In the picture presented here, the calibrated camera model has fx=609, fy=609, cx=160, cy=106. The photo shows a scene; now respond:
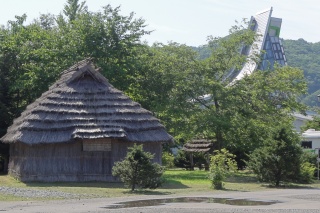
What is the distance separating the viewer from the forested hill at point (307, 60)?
140 m

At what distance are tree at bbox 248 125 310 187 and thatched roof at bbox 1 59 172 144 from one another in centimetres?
521

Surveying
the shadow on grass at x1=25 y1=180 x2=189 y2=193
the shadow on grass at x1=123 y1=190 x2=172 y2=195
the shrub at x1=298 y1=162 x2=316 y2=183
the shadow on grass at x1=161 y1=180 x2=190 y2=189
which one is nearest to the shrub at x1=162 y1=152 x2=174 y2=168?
the shadow on grass at x1=161 y1=180 x2=190 y2=189

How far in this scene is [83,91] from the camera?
33.4m

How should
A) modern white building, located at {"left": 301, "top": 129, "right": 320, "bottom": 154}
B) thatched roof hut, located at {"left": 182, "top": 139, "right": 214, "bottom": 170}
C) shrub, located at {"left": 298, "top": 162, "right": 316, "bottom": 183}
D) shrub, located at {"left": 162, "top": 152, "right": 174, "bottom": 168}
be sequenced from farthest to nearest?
shrub, located at {"left": 162, "top": 152, "right": 174, "bottom": 168}
thatched roof hut, located at {"left": 182, "top": 139, "right": 214, "bottom": 170}
modern white building, located at {"left": 301, "top": 129, "right": 320, "bottom": 154}
shrub, located at {"left": 298, "top": 162, "right": 316, "bottom": 183}

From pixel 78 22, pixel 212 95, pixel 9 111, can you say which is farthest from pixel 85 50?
pixel 212 95

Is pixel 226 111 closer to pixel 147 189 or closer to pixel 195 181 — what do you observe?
pixel 195 181

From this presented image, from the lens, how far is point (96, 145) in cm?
3206

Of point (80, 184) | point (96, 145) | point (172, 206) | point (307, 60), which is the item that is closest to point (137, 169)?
point (80, 184)

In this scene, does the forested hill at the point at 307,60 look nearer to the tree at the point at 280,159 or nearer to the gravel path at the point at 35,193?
the tree at the point at 280,159

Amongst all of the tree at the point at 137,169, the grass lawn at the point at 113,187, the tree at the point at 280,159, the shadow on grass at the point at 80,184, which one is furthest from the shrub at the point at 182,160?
the tree at the point at 137,169

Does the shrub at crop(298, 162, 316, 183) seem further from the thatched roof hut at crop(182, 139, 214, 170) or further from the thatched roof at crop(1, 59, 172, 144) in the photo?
the thatched roof hut at crop(182, 139, 214, 170)

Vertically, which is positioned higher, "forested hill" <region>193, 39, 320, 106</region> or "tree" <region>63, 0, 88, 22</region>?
"forested hill" <region>193, 39, 320, 106</region>

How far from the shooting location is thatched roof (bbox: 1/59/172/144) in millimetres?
30844

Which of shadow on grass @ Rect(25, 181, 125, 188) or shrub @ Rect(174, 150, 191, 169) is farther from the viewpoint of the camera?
shrub @ Rect(174, 150, 191, 169)
